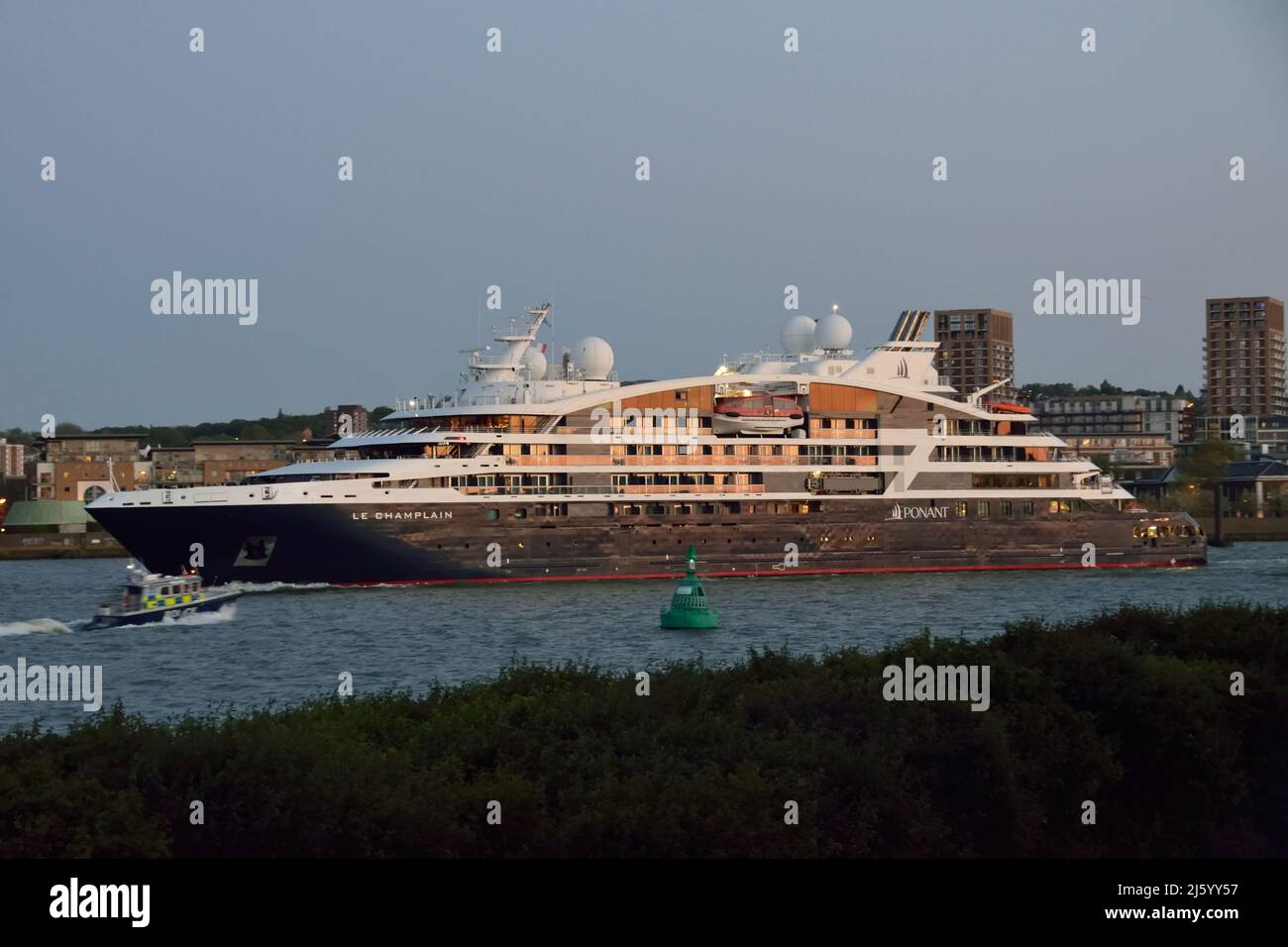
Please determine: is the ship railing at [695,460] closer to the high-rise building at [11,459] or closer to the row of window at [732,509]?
the row of window at [732,509]

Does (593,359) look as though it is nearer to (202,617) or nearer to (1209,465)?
(202,617)

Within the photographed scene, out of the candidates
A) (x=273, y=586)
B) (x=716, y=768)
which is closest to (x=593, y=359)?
(x=273, y=586)

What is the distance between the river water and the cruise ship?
1522 millimetres

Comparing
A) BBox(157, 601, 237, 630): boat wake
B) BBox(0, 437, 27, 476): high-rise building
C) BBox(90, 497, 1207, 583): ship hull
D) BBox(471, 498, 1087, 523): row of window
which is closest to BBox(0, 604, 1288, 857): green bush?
BBox(157, 601, 237, 630): boat wake

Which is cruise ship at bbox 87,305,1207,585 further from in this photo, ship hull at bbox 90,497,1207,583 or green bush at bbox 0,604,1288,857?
green bush at bbox 0,604,1288,857

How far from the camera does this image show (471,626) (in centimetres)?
4638

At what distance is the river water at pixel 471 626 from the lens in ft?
118

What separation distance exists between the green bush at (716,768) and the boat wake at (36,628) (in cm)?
2464

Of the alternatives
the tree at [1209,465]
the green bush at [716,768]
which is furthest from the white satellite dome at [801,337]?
the tree at [1209,465]

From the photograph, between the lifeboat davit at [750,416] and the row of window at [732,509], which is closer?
the row of window at [732,509]
